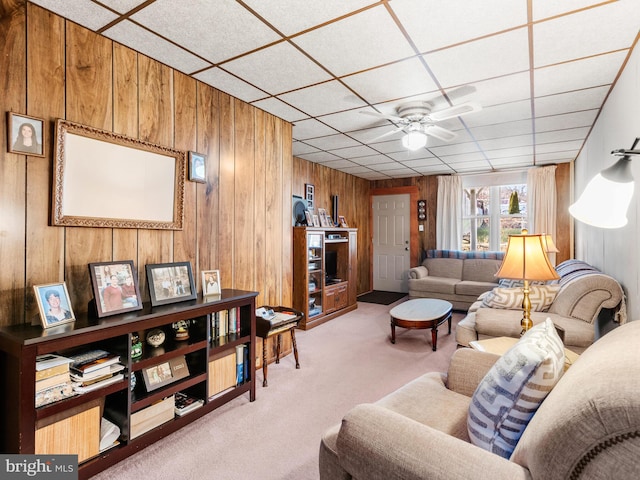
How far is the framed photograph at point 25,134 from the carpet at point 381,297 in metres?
5.33

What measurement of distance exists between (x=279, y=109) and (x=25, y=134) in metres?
2.00

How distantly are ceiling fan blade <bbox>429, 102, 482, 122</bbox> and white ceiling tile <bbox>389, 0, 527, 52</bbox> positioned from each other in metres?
0.75

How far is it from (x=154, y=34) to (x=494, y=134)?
3.58 m

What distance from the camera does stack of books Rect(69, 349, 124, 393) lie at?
1.64 meters

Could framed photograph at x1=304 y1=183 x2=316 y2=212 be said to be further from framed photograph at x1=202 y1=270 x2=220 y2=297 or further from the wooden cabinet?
framed photograph at x1=202 y1=270 x2=220 y2=297

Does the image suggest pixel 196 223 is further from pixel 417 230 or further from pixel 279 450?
pixel 417 230

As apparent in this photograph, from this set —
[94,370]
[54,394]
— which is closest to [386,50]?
[94,370]

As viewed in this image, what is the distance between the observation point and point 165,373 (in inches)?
81.9

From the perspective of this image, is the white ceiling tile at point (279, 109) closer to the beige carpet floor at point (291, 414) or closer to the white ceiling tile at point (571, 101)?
the white ceiling tile at point (571, 101)

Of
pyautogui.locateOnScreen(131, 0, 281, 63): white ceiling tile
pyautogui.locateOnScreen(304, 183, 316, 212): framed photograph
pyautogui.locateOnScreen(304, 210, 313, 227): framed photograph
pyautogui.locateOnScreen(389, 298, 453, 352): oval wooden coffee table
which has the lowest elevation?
pyautogui.locateOnScreen(389, 298, 453, 352): oval wooden coffee table

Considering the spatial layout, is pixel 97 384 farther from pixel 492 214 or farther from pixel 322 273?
pixel 492 214

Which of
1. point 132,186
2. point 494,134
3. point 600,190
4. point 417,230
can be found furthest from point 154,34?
point 417,230

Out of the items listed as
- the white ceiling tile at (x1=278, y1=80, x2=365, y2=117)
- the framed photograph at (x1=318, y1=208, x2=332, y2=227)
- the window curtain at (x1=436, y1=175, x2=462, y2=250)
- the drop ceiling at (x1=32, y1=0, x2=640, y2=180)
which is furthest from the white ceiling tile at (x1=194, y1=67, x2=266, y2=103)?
the window curtain at (x1=436, y1=175, x2=462, y2=250)

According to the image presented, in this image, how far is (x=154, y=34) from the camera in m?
2.02
